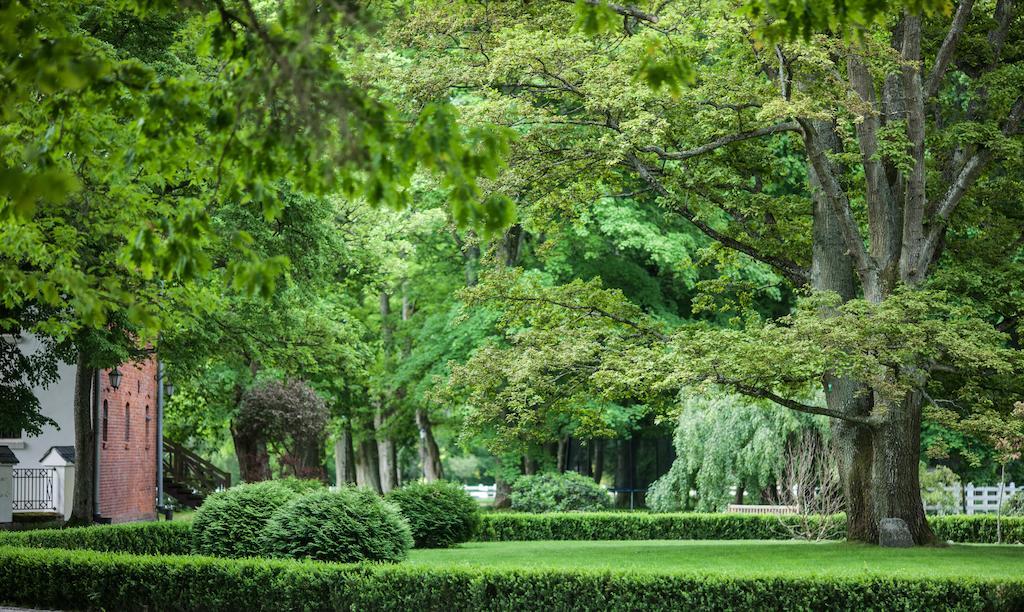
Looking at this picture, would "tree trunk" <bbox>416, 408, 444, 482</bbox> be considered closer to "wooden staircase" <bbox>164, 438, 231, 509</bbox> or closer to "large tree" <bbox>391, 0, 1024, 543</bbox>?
"wooden staircase" <bbox>164, 438, 231, 509</bbox>

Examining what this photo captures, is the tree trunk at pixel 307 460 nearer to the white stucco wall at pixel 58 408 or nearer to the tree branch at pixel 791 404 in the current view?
the white stucco wall at pixel 58 408

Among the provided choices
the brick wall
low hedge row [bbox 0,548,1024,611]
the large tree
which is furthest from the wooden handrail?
low hedge row [bbox 0,548,1024,611]

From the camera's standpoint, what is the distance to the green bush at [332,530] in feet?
55.5

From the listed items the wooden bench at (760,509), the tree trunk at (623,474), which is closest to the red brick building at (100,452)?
the wooden bench at (760,509)

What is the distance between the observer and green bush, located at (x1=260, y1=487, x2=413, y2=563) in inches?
666

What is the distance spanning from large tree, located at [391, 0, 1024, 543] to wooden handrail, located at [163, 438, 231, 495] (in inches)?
799

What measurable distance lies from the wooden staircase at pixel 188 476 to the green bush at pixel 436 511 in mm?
14308

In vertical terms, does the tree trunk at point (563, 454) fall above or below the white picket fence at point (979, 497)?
above

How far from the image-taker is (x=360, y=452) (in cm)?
4597

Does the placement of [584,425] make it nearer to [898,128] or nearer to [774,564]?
[774,564]

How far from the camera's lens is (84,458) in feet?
76.7

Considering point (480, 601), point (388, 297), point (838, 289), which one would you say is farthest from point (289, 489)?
point (388, 297)

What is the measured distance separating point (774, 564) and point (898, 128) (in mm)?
7123

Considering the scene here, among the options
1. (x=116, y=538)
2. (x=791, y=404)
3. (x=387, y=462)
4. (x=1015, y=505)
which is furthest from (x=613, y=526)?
(x=387, y=462)
